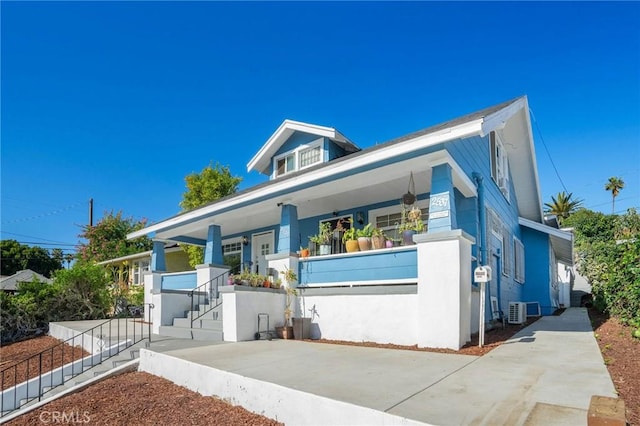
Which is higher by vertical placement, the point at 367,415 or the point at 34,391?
the point at 367,415

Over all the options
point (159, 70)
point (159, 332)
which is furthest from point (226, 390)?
point (159, 70)

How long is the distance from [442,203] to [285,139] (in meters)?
7.63

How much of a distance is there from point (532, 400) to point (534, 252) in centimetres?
1368

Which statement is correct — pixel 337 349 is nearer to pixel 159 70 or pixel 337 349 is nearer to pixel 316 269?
pixel 316 269

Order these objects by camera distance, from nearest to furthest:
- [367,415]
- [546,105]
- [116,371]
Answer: [367,415] < [116,371] < [546,105]

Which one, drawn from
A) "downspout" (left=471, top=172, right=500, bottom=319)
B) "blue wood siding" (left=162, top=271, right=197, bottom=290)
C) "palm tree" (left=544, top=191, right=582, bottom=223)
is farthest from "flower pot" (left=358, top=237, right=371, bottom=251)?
"palm tree" (left=544, top=191, right=582, bottom=223)

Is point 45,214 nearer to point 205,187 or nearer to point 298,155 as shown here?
point 205,187

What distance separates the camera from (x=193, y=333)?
850cm

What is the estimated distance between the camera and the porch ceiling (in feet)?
24.9

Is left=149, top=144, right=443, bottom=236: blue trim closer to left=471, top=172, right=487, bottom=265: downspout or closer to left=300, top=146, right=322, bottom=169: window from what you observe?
left=471, top=172, right=487, bottom=265: downspout

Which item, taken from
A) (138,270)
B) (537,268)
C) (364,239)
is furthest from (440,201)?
(138,270)

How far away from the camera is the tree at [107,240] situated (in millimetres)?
27122

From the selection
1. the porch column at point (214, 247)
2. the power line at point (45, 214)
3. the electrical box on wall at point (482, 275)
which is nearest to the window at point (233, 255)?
the porch column at point (214, 247)

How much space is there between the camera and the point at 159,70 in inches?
562
